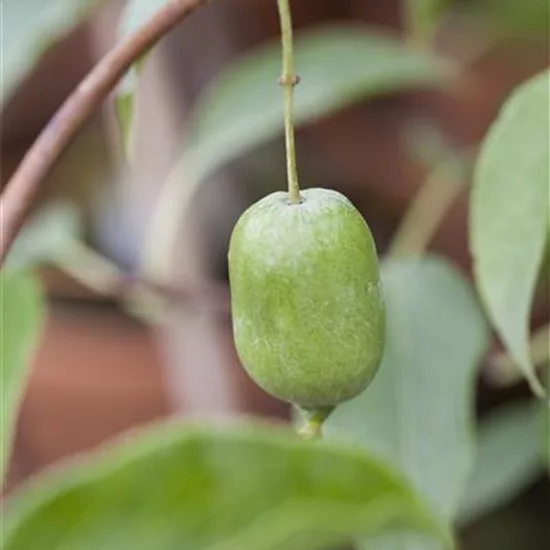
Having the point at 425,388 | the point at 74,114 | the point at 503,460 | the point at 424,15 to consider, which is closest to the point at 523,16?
the point at 424,15

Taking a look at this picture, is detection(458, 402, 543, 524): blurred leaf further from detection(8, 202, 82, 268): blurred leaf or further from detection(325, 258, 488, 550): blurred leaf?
detection(8, 202, 82, 268): blurred leaf

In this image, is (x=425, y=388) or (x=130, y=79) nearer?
(x=130, y=79)

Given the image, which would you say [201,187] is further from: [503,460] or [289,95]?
[289,95]

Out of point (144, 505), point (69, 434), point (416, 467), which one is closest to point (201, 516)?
point (144, 505)

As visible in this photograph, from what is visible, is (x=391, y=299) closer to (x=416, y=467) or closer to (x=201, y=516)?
(x=416, y=467)

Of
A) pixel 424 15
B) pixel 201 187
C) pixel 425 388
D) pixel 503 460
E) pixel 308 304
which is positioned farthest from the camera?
pixel 201 187
